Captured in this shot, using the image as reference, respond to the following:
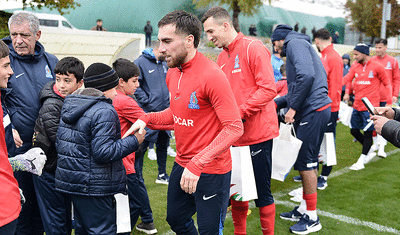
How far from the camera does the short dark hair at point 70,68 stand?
3.12 meters

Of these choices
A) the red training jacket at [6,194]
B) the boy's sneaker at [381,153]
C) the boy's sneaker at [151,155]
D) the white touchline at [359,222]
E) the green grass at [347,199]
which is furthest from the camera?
the boy's sneaker at [381,153]

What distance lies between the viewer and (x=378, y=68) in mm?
7145

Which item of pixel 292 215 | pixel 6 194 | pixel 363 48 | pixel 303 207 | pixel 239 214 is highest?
pixel 6 194

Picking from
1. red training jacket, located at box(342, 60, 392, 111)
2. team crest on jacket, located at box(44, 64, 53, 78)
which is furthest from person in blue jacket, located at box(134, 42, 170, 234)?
red training jacket, located at box(342, 60, 392, 111)

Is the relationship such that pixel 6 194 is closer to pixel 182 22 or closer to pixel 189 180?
pixel 189 180

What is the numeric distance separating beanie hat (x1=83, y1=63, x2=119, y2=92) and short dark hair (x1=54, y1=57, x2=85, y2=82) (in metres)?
0.38

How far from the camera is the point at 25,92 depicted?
335 centimetres

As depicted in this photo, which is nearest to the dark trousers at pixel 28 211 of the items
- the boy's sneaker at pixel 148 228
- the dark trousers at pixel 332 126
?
the boy's sneaker at pixel 148 228

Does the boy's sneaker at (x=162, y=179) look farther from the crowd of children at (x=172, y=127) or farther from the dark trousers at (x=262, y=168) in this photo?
the dark trousers at (x=262, y=168)

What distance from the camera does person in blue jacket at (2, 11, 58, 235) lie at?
10.9 ft

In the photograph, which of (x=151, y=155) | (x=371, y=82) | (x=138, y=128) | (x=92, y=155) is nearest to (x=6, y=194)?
(x=92, y=155)

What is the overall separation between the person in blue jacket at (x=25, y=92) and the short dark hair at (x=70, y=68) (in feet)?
1.41

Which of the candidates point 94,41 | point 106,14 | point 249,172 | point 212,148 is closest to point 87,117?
point 212,148

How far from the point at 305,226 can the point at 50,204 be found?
9.17 ft
